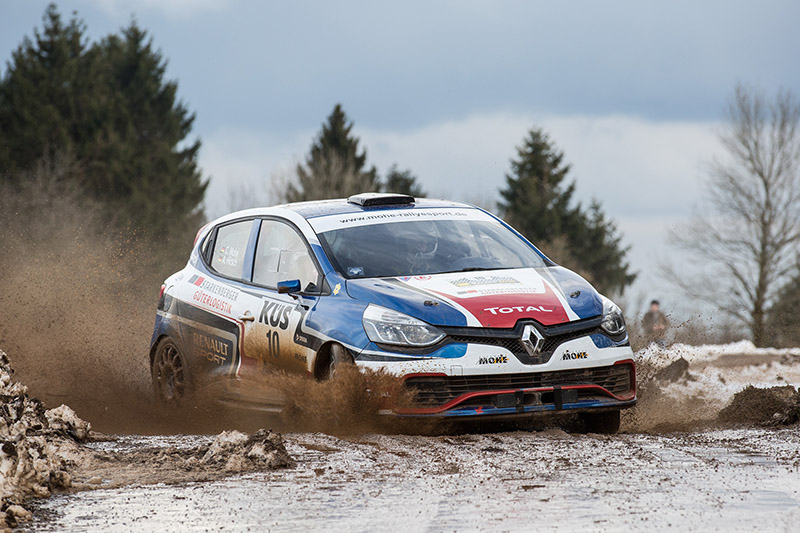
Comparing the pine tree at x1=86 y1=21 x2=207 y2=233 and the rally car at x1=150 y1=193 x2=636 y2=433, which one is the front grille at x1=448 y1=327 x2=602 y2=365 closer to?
the rally car at x1=150 y1=193 x2=636 y2=433

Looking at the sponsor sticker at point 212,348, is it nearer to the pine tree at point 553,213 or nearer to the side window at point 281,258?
the side window at point 281,258

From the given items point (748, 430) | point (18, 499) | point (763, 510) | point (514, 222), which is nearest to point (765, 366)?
point (748, 430)

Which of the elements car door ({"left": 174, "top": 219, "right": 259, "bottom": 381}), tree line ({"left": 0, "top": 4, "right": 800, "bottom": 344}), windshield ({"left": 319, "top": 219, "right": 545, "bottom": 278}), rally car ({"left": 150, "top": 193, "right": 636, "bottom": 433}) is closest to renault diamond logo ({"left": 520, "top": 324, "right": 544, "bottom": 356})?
rally car ({"left": 150, "top": 193, "right": 636, "bottom": 433})

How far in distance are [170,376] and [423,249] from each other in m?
2.71

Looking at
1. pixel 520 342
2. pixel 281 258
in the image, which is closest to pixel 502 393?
pixel 520 342

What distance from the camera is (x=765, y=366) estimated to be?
15070 mm

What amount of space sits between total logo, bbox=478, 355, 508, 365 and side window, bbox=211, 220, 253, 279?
2633 mm

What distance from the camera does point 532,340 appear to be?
7281 millimetres

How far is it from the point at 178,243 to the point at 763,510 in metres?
47.2

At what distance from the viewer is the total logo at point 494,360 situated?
720cm

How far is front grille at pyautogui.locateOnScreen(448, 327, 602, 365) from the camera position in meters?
7.21

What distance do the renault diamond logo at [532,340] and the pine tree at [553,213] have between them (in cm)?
5596

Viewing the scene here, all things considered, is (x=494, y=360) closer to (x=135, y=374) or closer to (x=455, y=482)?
(x=455, y=482)

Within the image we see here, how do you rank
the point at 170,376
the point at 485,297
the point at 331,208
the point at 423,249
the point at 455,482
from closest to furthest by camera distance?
the point at 455,482 → the point at 485,297 → the point at 423,249 → the point at 331,208 → the point at 170,376
